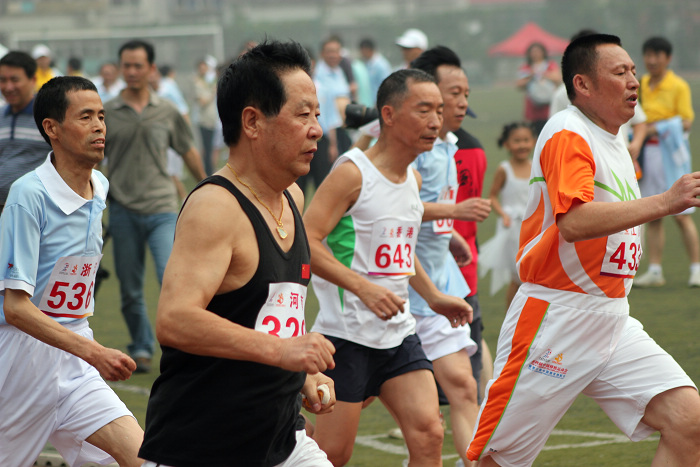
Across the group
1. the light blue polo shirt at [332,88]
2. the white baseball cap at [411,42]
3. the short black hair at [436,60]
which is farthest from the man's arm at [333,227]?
the light blue polo shirt at [332,88]

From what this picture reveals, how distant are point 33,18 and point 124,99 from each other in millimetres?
45870

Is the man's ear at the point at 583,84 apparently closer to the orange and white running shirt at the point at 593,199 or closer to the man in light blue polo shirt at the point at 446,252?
the orange and white running shirt at the point at 593,199

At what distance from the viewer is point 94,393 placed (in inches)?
164

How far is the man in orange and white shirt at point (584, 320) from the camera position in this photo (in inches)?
156

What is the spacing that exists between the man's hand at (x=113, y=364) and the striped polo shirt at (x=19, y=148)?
2624 millimetres

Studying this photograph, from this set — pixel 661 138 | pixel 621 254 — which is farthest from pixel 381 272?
pixel 661 138

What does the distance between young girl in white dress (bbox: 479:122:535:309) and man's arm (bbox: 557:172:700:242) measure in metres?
4.85

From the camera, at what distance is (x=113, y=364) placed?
3598mm

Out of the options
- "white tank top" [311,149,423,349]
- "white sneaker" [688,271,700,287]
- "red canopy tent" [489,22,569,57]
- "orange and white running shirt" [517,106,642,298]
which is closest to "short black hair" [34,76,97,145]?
"white tank top" [311,149,423,349]

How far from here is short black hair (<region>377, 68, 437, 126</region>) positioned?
497 cm

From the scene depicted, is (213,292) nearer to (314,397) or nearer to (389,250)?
(314,397)

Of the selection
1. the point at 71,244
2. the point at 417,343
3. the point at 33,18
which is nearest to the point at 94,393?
the point at 71,244

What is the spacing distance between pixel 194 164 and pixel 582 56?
4.07 m

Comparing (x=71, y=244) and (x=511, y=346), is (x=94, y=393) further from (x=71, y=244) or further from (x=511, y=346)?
(x=511, y=346)
